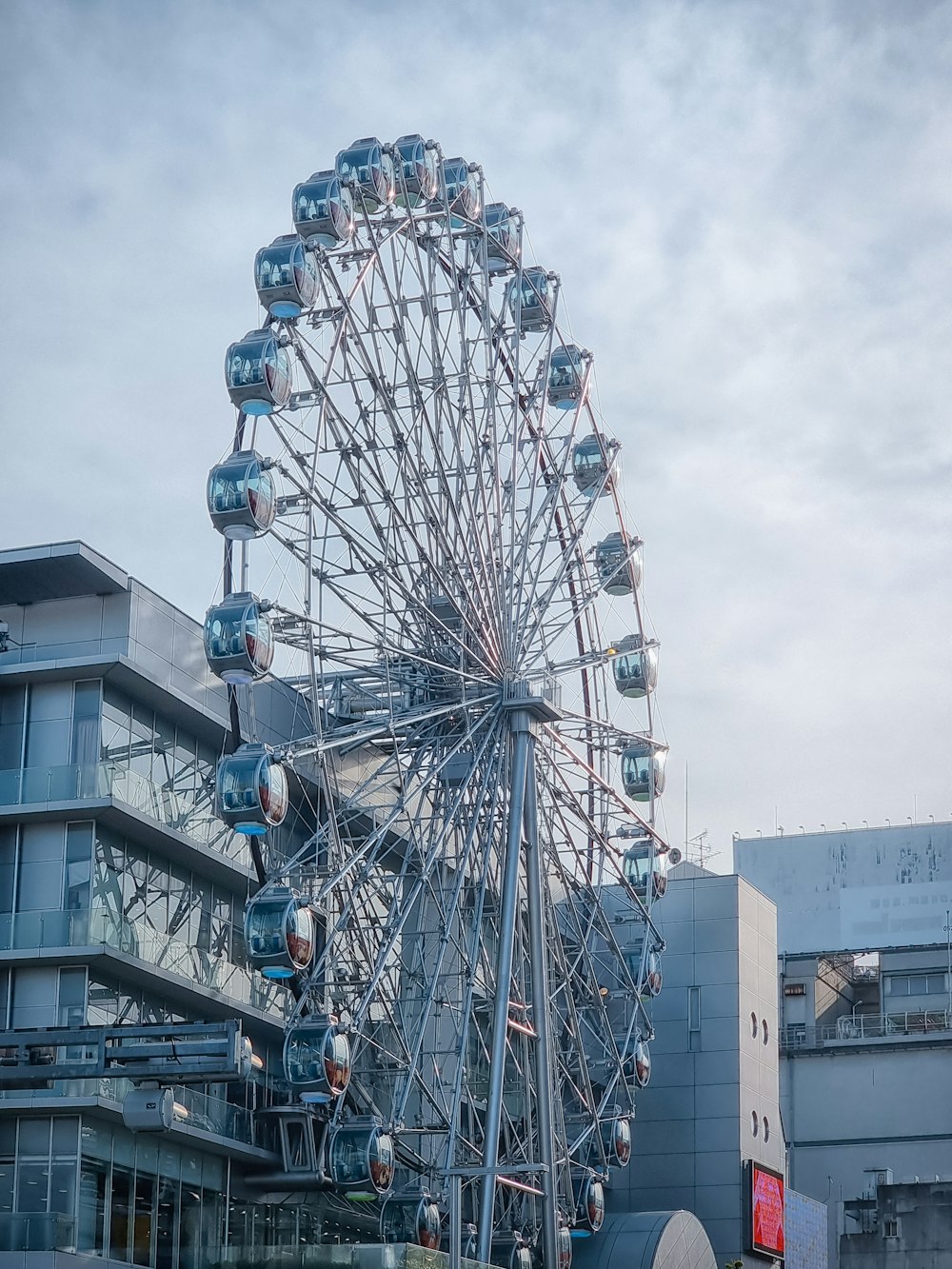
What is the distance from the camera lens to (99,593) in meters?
49.0

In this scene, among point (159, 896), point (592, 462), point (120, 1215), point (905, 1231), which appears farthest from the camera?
point (905, 1231)

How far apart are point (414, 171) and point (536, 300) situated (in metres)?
6.15

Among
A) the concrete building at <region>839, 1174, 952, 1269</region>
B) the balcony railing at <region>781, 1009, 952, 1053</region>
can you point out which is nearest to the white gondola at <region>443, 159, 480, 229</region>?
the concrete building at <region>839, 1174, 952, 1269</region>

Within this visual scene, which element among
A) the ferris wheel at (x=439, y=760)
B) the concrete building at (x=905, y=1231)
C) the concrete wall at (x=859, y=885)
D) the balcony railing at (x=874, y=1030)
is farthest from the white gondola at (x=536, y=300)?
the concrete wall at (x=859, y=885)

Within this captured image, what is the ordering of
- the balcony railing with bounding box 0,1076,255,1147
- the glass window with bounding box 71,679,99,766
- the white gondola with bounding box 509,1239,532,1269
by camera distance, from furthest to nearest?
the white gondola with bounding box 509,1239,532,1269
the glass window with bounding box 71,679,99,766
the balcony railing with bounding box 0,1076,255,1147

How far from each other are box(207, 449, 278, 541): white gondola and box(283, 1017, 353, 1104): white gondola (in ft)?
33.7

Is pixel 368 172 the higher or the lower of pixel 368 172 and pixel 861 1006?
the higher

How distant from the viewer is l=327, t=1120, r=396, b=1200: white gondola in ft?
148

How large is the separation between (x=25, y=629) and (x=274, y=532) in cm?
636

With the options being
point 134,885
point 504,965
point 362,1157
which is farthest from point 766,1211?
point 134,885

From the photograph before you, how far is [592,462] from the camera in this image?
58.2 m

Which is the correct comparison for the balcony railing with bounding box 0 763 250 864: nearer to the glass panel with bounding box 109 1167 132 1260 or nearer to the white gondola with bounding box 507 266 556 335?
the glass panel with bounding box 109 1167 132 1260

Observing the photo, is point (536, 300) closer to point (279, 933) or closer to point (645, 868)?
point (645, 868)

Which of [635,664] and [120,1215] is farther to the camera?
[635,664]
